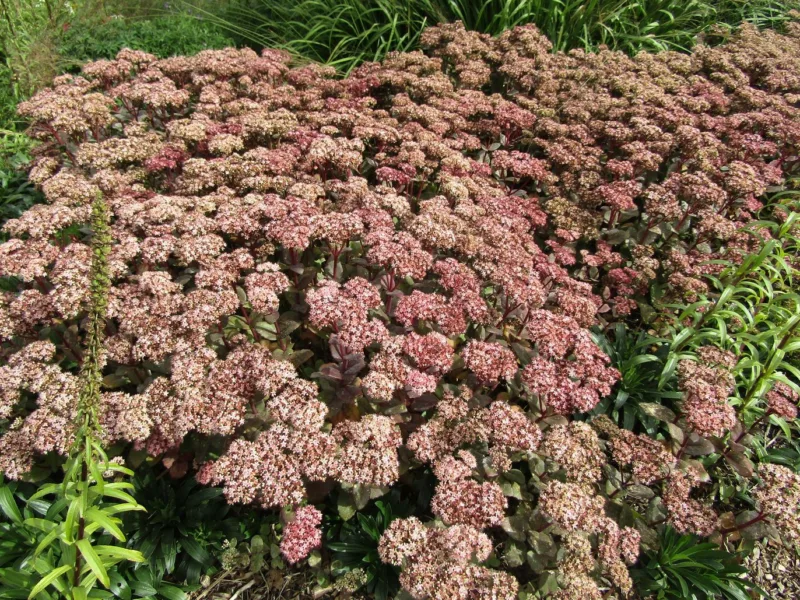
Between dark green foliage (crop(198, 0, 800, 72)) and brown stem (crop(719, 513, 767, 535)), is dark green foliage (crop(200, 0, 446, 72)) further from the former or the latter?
brown stem (crop(719, 513, 767, 535))

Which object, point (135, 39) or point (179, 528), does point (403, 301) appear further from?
point (135, 39)

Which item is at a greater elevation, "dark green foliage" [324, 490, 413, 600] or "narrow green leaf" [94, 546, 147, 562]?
"narrow green leaf" [94, 546, 147, 562]

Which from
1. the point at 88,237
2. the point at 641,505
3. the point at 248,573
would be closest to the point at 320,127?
the point at 88,237

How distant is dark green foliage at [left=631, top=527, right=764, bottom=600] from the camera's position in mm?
3309

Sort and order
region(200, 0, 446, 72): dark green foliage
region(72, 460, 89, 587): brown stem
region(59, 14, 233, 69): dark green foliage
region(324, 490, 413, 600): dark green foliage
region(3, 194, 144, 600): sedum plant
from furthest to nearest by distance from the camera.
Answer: region(200, 0, 446, 72): dark green foliage < region(59, 14, 233, 69): dark green foliage < region(324, 490, 413, 600): dark green foliage < region(72, 460, 89, 587): brown stem < region(3, 194, 144, 600): sedum plant

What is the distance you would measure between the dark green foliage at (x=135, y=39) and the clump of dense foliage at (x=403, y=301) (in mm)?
1593

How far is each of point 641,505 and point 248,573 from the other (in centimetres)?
300

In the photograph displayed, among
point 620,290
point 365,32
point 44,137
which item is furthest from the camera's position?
point 365,32

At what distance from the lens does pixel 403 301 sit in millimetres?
3748

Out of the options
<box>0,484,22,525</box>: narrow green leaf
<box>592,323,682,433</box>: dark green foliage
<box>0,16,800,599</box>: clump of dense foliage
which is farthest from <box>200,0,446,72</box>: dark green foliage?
<box>0,484,22,525</box>: narrow green leaf

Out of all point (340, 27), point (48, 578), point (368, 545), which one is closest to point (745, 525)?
point (368, 545)

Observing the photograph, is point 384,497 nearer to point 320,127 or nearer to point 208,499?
point 208,499

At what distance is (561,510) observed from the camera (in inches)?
117

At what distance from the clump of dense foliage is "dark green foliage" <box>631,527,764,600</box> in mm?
161
